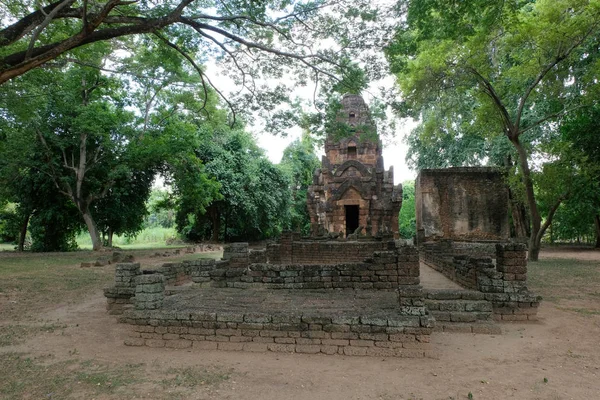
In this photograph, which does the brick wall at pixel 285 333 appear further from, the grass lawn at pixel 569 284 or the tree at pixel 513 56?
the tree at pixel 513 56

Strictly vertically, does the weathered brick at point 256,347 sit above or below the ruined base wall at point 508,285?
below

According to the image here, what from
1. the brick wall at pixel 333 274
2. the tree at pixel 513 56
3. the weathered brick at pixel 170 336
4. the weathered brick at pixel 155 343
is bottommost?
the weathered brick at pixel 155 343

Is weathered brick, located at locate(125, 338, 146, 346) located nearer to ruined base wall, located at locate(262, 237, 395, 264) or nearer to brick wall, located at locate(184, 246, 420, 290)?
brick wall, located at locate(184, 246, 420, 290)

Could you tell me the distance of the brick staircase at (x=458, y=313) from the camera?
252 inches

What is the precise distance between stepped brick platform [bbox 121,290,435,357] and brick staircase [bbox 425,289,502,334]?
3.36 ft

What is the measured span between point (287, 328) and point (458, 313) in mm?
3132

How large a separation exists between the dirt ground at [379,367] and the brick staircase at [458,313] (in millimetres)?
193

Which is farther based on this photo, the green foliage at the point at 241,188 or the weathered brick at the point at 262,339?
the green foliage at the point at 241,188

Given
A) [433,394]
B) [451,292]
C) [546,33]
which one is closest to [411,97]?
[546,33]

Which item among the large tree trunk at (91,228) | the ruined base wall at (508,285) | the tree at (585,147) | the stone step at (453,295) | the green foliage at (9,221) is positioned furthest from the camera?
the green foliage at (9,221)

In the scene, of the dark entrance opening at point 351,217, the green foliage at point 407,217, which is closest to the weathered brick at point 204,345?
the dark entrance opening at point 351,217

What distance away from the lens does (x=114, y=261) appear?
16.2 m

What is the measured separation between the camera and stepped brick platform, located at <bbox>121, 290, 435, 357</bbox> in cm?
531

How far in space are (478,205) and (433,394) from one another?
17049 mm
